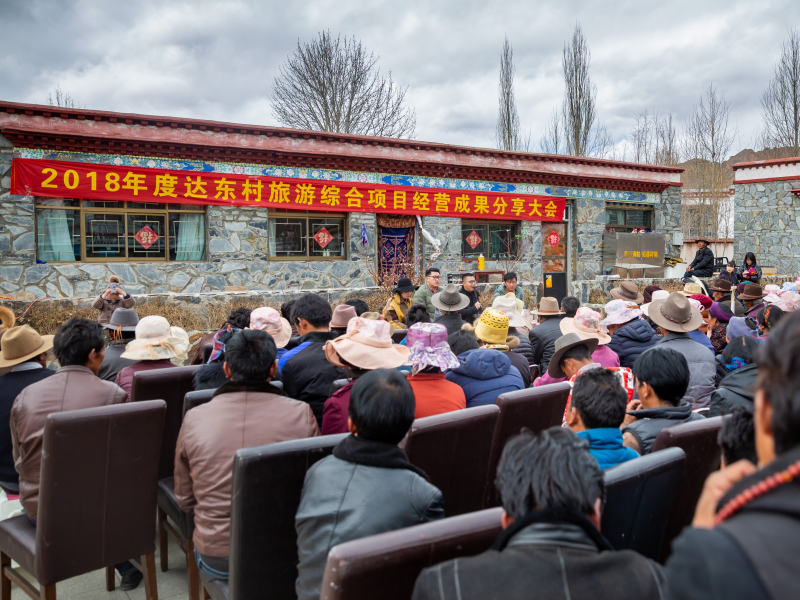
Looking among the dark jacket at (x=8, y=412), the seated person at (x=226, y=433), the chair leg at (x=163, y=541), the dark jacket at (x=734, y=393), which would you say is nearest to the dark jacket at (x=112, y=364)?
the dark jacket at (x=8, y=412)

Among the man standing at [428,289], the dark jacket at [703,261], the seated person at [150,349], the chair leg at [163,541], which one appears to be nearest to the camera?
the chair leg at [163,541]

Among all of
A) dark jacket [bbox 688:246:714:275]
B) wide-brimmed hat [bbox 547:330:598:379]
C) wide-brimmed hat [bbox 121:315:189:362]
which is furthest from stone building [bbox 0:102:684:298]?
wide-brimmed hat [bbox 547:330:598:379]

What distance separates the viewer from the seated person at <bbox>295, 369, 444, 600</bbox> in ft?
5.78

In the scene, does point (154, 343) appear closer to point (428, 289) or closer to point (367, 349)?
point (367, 349)

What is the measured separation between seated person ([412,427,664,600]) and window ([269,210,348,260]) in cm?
1152

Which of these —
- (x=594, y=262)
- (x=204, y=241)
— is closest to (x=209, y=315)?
(x=204, y=241)

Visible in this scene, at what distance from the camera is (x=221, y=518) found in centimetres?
236

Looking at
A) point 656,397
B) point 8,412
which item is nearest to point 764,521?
point 656,397

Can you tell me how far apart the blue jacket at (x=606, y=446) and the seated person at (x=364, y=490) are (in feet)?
2.45

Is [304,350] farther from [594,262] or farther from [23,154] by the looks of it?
[594,262]

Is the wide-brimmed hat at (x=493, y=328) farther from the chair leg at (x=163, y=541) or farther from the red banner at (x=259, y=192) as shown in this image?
the red banner at (x=259, y=192)

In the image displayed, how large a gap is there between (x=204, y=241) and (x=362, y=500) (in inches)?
426

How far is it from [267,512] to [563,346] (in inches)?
88.8

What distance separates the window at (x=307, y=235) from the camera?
12383mm
